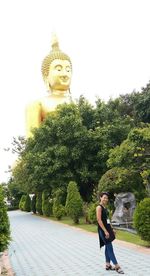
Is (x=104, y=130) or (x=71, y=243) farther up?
(x=104, y=130)

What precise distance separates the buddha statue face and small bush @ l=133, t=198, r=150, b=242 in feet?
79.1

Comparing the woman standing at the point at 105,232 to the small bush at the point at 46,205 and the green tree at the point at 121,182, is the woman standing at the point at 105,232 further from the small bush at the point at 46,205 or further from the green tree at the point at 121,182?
the small bush at the point at 46,205

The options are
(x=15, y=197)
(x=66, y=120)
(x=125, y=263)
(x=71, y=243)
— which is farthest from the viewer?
(x=15, y=197)

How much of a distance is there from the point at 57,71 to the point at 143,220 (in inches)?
978

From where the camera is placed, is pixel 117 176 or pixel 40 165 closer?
pixel 117 176

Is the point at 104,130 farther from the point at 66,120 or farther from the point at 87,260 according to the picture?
the point at 87,260

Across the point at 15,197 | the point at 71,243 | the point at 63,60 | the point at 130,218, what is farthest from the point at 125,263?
the point at 15,197

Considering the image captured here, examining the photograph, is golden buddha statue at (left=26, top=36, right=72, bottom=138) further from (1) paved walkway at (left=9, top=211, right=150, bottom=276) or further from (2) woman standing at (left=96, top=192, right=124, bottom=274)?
(2) woman standing at (left=96, top=192, right=124, bottom=274)

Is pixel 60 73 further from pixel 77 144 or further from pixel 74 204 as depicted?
pixel 74 204

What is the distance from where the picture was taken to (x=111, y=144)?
26578 mm

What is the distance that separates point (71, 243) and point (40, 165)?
40.4ft

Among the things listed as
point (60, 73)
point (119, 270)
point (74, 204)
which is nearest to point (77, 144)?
point (74, 204)

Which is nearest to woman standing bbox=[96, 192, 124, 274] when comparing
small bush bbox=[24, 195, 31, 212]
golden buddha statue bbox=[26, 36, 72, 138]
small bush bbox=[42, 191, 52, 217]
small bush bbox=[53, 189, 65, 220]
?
small bush bbox=[53, 189, 65, 220]

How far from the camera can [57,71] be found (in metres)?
35.6
